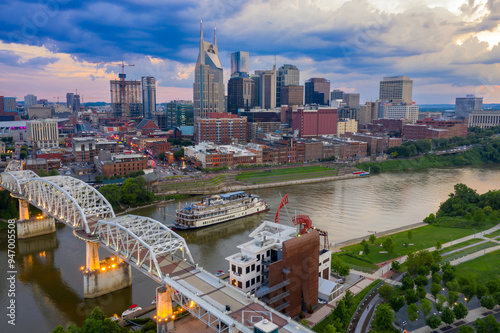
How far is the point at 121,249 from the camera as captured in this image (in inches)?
693

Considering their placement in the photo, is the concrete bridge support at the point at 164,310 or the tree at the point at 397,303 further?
the tree at the point at 397,303

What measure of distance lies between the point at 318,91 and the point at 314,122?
4961cm

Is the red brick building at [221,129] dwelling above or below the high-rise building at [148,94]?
below

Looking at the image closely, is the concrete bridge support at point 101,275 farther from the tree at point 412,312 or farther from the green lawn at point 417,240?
Result: the tree at point 412,312

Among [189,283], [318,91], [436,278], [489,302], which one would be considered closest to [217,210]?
[189,283]

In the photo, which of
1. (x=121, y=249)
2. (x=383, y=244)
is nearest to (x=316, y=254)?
(x=383, y=244)

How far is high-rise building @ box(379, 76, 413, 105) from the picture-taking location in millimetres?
127000

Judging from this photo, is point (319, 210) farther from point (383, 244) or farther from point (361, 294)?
point (361, 294)

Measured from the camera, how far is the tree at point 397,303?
14.9m

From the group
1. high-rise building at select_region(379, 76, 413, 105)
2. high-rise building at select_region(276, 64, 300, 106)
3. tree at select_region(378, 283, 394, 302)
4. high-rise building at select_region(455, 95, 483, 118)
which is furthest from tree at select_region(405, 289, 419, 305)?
high-rise building at select_region(379, 76, 413, 105)

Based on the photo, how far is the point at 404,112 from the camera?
110 metres

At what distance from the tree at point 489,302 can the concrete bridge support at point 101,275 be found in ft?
52.2

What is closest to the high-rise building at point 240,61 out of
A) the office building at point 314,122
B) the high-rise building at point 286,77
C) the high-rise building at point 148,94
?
the high-rise building at point 286,77

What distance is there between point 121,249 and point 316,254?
29.0 ft
